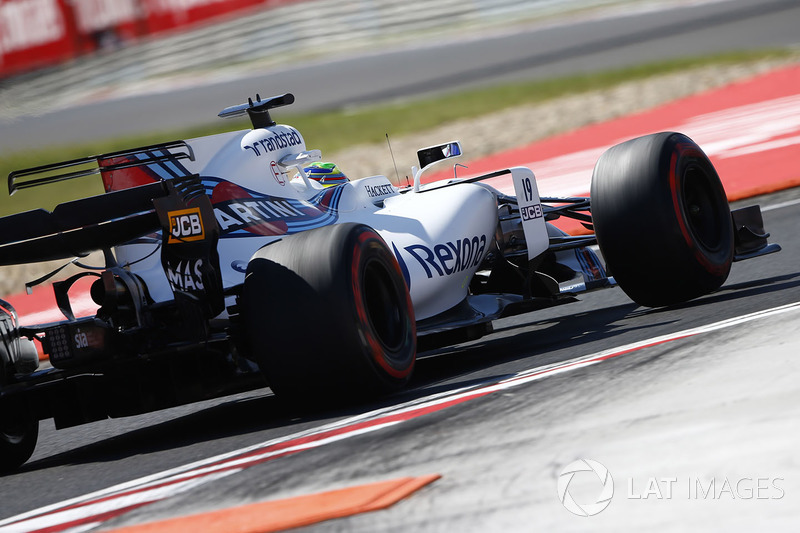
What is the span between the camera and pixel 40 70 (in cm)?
2778

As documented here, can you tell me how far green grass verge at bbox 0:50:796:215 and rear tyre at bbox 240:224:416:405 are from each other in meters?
13.7

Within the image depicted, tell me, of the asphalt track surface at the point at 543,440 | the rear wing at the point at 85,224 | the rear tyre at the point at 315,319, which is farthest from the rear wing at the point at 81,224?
the asphalt track surface at the point at 543,440

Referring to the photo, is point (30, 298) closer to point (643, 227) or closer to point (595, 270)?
point (595, 270)

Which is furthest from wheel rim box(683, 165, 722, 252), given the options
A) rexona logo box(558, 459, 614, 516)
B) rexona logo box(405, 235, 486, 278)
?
rexona logo box(558, 459, 614, 516)

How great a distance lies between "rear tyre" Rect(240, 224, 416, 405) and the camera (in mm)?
5086

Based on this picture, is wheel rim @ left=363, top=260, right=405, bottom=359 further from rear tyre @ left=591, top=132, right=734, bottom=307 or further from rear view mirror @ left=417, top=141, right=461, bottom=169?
rear view mirror @ left=417, top=141, right=461, bottom=169

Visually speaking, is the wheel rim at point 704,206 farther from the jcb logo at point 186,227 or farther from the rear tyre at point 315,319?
the jcb logo at point 186,227

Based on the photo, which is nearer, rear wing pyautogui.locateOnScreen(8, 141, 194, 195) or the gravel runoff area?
rear wing pyautogui.locateOnScreen(8, 141, 194, 195)

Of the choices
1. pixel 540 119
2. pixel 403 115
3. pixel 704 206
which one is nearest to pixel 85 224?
pixel 704 206

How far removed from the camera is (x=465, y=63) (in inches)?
937

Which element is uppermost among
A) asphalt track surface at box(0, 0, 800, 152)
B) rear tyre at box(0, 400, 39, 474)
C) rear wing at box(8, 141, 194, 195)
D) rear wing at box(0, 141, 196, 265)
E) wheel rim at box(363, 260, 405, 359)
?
asphalt track surface at box(0, 0, 800, 152)

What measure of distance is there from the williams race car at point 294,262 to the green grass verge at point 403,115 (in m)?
11.7

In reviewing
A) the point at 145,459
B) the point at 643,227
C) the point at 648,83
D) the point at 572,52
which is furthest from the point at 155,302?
the point at 572,52

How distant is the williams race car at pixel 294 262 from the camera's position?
17.1 feet
